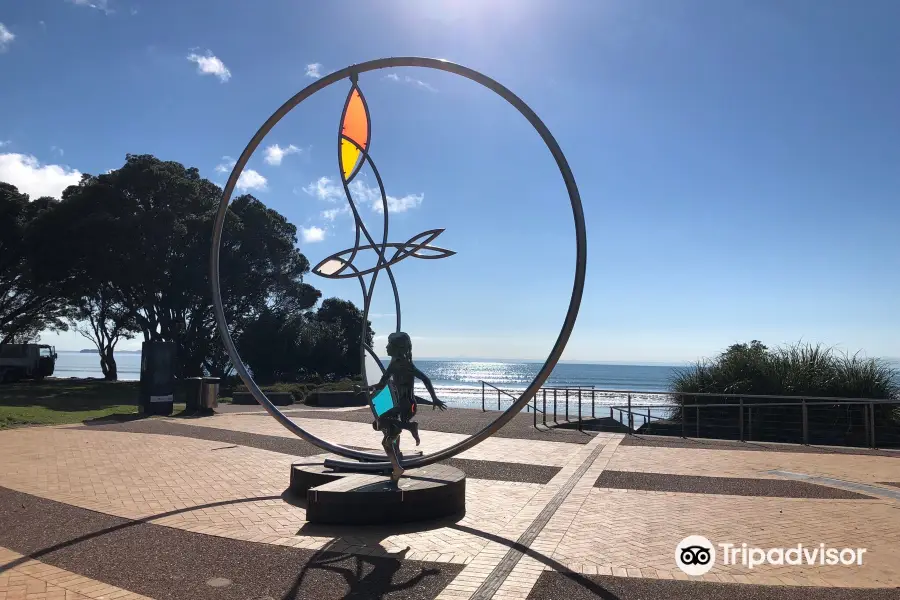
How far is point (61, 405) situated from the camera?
735 inches

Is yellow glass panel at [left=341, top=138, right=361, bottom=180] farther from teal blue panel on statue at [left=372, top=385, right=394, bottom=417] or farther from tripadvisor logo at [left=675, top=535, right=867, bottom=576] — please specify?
tripadvisor logo at [left=675, top=535, right=867, bottom=576]

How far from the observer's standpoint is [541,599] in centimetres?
429

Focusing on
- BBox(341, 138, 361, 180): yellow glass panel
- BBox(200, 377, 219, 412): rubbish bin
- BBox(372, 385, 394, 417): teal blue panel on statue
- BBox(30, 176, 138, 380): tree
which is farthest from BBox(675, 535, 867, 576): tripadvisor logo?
BBox(30, 176, 138, 380): tree

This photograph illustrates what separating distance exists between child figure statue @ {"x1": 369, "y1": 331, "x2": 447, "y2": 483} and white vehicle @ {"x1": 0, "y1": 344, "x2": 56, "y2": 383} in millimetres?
32420

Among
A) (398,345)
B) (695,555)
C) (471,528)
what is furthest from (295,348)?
(695,555)

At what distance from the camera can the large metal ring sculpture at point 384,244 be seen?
6.74m

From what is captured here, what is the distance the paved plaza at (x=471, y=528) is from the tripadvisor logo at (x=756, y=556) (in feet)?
0.26

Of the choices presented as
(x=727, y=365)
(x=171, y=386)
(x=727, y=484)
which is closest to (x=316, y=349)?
(x=171, y=386)

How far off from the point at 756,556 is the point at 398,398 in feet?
12.1

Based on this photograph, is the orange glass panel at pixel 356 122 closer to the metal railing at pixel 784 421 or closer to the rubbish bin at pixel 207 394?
the metal railing at pixel 784 421

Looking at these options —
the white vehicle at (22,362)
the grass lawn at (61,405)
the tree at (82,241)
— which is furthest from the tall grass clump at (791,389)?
the white vehicle at (22,362)

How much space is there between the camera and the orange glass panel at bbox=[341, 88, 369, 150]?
26.8 feet

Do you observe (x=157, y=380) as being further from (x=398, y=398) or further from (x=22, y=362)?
(x=22, y=362)

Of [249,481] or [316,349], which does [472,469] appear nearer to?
[249,481]
